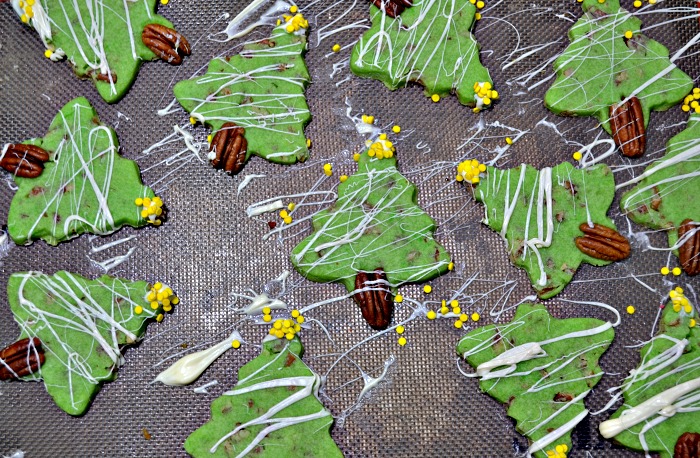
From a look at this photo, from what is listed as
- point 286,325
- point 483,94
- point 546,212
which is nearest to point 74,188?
point 286,325

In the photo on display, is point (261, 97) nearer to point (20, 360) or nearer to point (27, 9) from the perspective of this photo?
point (27, 9)

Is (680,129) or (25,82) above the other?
(25,82)

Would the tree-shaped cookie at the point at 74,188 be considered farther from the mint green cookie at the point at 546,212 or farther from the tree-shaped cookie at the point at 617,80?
the tree-shaped cookie at the point at 617,80

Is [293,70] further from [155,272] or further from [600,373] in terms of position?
[600,373]

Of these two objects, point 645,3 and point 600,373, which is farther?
point 645,3

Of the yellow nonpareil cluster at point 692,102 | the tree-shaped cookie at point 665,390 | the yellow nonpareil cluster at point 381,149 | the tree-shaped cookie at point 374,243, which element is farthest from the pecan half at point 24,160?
the yellow nonpareil cluster at point 692,102

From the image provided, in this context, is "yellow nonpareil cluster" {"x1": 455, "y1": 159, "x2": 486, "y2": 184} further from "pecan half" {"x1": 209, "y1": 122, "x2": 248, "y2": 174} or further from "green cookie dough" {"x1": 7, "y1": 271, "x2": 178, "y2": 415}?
"green cookie dough" {"x1": 7, "y1": 271, "x2": 178, "y2": 415}

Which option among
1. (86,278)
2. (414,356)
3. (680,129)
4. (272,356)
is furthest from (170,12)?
(680,129)
